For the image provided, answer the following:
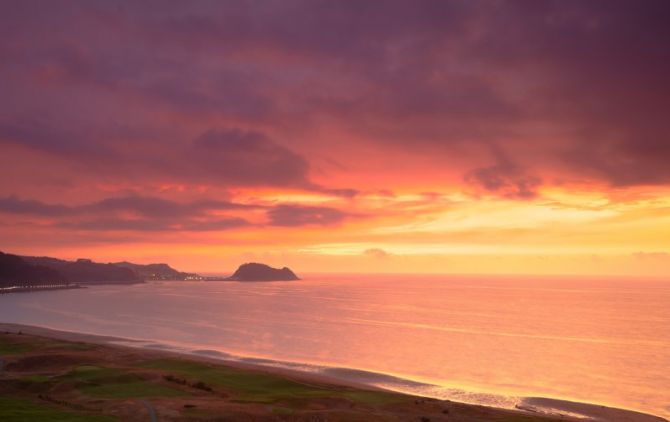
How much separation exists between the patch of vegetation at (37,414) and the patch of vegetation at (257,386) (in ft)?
51.2

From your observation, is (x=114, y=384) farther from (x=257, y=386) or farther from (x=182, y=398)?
(x=257, y=386)

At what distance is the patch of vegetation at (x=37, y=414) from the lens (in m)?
32.8

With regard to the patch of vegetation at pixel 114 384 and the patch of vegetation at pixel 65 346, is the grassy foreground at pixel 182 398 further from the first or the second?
the patch of vegetation at pixel 65 346

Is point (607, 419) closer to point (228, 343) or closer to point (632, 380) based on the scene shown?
point (632, 380)

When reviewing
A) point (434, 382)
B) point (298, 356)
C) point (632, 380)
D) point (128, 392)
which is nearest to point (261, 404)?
Answer: point (128, 392)

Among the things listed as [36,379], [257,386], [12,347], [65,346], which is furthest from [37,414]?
[12,347]

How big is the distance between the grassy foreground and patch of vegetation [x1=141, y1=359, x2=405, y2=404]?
0.11 metres

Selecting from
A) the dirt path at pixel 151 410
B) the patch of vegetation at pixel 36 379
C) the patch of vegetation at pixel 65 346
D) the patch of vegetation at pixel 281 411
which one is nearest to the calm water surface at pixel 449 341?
the patch of vegetation at pixel 65 346

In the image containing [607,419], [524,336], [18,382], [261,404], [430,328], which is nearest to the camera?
[261,404]

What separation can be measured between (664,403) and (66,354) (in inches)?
3100

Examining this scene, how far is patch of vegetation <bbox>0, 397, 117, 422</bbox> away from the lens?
3284cm

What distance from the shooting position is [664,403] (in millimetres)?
63844

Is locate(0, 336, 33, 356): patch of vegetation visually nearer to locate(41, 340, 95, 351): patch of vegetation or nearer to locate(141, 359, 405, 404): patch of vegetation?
locate(41, 340, 95, 351): patch of vegetation

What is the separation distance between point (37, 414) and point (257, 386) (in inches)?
1044
